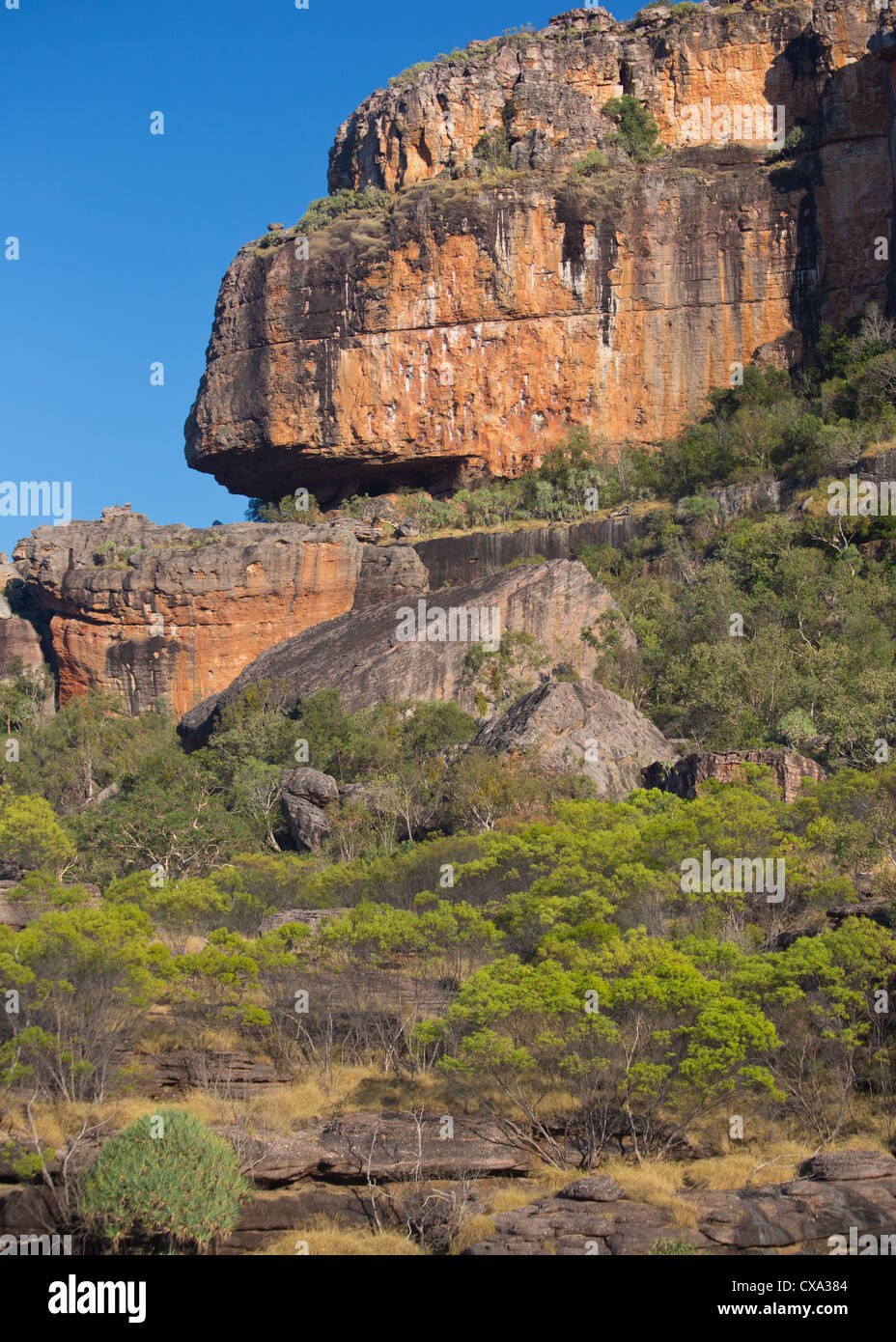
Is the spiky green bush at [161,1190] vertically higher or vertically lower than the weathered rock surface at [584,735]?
lower

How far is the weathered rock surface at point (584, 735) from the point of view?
30.1 metres

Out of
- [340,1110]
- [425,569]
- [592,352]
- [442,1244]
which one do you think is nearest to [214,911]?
[340,1110]

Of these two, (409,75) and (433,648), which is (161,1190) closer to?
(433,648)

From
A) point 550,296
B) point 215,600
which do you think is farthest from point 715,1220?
point 550,296

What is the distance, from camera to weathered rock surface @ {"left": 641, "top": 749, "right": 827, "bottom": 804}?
26.9m

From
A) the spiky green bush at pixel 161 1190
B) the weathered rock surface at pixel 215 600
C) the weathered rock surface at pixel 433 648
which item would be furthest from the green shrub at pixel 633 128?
the spiky green bush at pixel 161 1190

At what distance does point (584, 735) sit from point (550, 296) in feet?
79.5

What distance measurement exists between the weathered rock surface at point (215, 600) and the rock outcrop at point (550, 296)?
785 centimetres

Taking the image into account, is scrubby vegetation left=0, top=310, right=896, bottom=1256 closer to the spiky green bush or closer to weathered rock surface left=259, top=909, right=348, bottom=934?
the spiky green bush

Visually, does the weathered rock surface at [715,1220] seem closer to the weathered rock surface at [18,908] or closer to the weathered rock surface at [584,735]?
the weathered rock surface at [18,908]

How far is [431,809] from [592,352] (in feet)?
81.0

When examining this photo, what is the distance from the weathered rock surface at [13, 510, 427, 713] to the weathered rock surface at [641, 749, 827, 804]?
17305mm

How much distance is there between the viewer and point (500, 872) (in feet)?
81.8
